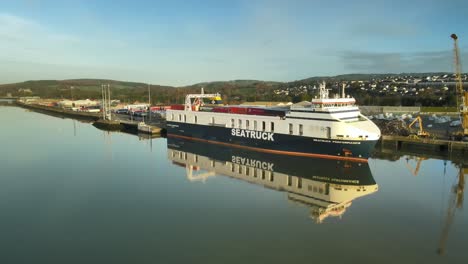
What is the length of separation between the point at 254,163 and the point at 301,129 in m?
3.73

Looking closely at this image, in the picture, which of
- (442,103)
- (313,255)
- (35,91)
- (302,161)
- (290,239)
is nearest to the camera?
(313,255)

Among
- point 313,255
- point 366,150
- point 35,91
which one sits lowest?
point 313,255

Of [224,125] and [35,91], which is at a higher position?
[35,91]

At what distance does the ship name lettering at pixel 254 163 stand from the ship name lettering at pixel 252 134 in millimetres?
2141

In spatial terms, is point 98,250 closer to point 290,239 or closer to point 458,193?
point 290,239

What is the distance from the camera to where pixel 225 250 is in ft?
32.2

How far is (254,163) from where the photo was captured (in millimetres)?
20938

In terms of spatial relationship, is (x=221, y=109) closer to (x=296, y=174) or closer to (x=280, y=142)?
(x=280, y=142)

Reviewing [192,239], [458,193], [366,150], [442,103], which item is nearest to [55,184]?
[192,239]

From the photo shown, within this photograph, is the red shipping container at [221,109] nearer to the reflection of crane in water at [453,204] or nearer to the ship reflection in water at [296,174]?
the ship reflection in water at [296,174]

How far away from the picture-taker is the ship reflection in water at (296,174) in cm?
1445

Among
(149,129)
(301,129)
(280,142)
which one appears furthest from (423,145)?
(149,129)

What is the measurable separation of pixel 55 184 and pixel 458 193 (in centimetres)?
1954

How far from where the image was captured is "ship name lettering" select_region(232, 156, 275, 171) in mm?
19923
